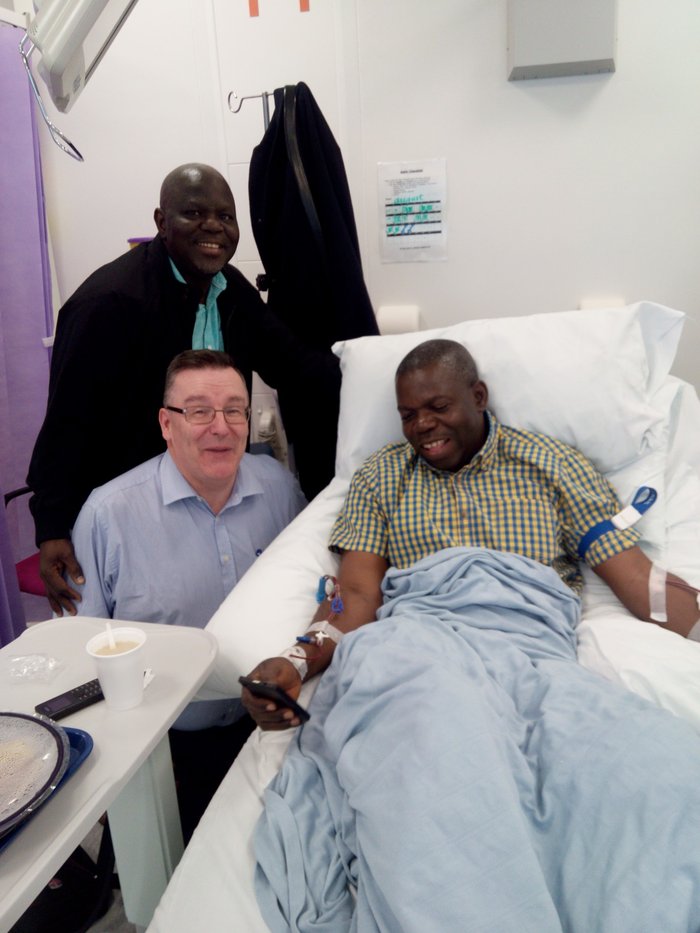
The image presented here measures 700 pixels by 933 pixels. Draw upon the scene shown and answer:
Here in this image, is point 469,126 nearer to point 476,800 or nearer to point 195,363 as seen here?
point 195,363

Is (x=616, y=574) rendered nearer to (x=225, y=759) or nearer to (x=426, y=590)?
(x=426, y=590)

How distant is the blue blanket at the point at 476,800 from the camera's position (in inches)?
28.1

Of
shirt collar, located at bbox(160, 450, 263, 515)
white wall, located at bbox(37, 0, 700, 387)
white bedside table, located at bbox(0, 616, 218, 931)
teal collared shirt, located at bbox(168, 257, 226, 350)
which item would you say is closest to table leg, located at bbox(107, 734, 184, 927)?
white bedside table, located at bbox(0, 616, 218, 931)

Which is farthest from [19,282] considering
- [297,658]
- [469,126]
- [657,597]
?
[657,597]

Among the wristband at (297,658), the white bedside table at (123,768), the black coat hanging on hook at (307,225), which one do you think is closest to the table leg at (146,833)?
the white bedside table at (123,768)

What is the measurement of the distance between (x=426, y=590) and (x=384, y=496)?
31 cm

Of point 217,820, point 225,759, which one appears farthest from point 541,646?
point 225,759

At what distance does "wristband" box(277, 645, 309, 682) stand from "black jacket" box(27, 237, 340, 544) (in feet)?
2.40

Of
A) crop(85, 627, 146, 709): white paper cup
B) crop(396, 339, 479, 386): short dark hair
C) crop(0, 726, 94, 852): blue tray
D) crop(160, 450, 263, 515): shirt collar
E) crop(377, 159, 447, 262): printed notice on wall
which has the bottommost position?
crop(0, 726, 94, 852): blue tray

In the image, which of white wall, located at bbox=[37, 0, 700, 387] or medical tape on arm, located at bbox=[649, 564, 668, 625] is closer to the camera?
medical tape on arm, located at bbox=[649, 564, 668, 625]

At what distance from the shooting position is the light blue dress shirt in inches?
56.7

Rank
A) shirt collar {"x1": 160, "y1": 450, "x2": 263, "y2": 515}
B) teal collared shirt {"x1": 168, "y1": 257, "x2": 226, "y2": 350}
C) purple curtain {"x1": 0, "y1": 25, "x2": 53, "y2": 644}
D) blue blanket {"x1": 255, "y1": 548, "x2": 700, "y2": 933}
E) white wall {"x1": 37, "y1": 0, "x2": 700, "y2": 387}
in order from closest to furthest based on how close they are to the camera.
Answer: blue blanket {"x1": 255, "y1": 548, "x2": 700, "y2": 933} → shirt collar {"x1": 160, "y1": 450, "x2": 263, "y2": 515} → teal collared shirt {"x1": 168, "y1": 257, "x2": 226, "y2": 350} → white wall {"x1": 37, "y1": 0, "x2": 700, "y2": 387} → purple curtain {"x1": 0, "y1": 25, "x2": 53, "y2": 644}

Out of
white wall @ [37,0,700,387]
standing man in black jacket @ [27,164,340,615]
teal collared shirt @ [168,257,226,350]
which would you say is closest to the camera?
standing man in black jacket @ [27,164,340,615]

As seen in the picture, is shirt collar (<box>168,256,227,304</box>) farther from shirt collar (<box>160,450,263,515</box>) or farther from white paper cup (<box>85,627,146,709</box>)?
white paper cup (<box>85,627,146,709</box>)
